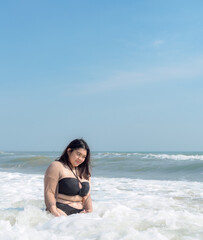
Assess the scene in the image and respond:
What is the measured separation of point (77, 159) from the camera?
4.71 m

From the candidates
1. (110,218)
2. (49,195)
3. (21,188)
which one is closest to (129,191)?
(21,188)

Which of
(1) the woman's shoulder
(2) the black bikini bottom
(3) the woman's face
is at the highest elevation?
(3) the woman's face

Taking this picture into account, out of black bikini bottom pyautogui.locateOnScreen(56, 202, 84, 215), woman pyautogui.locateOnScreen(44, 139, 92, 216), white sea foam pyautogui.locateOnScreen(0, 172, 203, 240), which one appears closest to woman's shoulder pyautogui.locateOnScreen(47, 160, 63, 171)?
woman pyautogui.locateOnScreen(44, 139, 92, 216)

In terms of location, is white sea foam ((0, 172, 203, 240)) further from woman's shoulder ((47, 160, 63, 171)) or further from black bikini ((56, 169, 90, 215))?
woman's shoulder ((47, 160, 63, 171))

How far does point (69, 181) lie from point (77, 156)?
0.37 meters

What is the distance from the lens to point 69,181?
15.1 feet

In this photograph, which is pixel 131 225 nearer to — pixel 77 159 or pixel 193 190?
pixel 77 159

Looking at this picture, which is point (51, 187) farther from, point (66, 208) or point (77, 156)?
point (77, 156)

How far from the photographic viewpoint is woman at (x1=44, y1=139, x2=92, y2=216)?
178 inches

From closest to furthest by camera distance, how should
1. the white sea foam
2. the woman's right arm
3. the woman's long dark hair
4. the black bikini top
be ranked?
the white sea foam, the woman's right arm, the black bikini top, the woman's long dark hair

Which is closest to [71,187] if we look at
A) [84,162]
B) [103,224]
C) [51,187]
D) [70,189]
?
[70,189]

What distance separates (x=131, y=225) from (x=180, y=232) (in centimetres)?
65

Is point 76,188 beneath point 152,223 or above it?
above

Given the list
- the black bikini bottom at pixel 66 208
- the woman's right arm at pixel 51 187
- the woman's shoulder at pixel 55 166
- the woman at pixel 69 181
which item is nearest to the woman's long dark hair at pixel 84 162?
the woman at pixel 69 181
